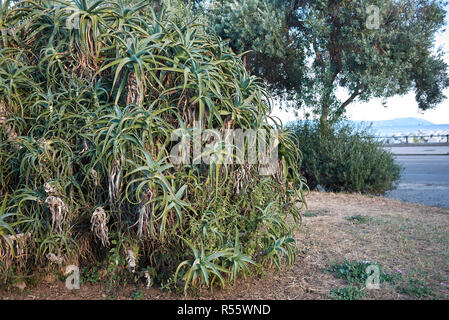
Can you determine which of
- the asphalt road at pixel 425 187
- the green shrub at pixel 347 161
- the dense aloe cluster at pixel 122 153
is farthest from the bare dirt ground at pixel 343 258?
the asphalt road at pixel 425 187

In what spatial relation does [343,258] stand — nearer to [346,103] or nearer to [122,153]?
[122,153]

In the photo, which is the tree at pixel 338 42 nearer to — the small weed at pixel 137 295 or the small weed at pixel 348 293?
the small weed at pixel 348 293

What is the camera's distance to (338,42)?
9180 millimetres

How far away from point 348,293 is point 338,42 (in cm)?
756

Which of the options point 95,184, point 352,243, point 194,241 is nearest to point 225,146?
point 194,241

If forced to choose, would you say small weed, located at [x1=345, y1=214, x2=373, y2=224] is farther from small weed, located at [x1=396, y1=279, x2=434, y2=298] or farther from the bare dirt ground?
small weed, located at [x1=396, y1=279, x2=434, y2=298]

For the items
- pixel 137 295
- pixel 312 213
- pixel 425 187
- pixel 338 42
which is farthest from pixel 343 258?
pixel 425 187

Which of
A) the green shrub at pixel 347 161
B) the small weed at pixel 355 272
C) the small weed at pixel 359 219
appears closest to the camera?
the small weed at pixel 355 272

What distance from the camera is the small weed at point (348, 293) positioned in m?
2.94

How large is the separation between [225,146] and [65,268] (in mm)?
1667

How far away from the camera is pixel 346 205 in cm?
696

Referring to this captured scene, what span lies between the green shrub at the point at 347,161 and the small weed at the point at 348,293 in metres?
5.71
